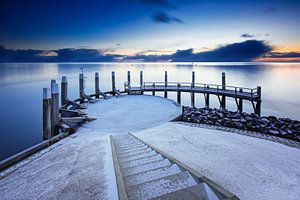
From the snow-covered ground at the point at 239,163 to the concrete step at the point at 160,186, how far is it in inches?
34.6

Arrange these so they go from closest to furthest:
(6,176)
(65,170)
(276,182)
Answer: (276,182) < (65,170) < (6,176)

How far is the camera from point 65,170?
3518mm

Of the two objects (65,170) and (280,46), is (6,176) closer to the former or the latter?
(65,170)

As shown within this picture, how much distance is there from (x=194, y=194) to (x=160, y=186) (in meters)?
0.40

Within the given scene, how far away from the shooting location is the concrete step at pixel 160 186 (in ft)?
6.61

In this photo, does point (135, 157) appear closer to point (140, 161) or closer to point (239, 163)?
point (140, 161)

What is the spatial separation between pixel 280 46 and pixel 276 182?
32.8m

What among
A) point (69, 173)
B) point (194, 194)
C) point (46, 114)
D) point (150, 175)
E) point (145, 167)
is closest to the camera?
point (194, 194)

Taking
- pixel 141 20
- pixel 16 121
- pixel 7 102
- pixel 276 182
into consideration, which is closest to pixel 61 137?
pixel 276 182

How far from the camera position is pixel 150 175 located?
8.08 ft

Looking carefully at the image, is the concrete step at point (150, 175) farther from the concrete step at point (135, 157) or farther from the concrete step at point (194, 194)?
the concrete step at point (135, 157)

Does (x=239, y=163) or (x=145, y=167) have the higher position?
(x=145, y=167)

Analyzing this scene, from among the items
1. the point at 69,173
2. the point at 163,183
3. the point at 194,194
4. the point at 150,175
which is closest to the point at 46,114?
the point at 69,173

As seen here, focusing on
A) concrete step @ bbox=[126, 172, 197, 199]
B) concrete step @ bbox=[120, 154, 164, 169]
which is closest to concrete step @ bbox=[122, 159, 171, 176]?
concrete step @ bbox=[120, 154, 164, 169]
